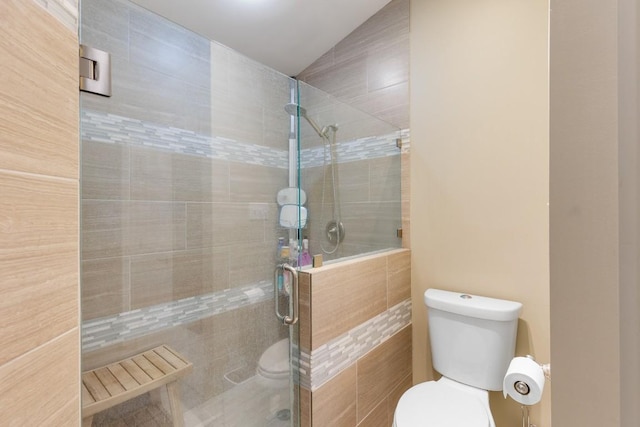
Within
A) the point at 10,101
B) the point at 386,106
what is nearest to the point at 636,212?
the point at 10,101

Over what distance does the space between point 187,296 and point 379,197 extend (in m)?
1.13

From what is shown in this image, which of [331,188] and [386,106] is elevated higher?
[386,106]

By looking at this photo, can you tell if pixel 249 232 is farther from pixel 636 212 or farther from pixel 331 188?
pixel 636 212

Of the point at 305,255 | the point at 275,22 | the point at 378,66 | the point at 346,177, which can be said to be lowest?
the point at 305,255

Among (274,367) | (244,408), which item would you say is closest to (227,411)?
(244,408)

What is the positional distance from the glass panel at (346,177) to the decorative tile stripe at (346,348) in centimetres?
36

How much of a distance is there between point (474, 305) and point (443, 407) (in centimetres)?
46

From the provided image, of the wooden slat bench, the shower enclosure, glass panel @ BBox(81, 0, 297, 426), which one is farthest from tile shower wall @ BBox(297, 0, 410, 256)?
the wooden slat bench

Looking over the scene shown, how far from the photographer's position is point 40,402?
438 mm

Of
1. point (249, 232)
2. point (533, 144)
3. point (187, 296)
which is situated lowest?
point (187, 296)

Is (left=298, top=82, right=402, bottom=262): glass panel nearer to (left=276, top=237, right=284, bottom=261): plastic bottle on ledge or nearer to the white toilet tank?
(left=276, top=237, right=284, bottom=261): plastic bottle on ledge

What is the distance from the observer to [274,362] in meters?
1.27

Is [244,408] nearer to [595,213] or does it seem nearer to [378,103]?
[595,213]

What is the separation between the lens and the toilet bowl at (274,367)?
1.26m
